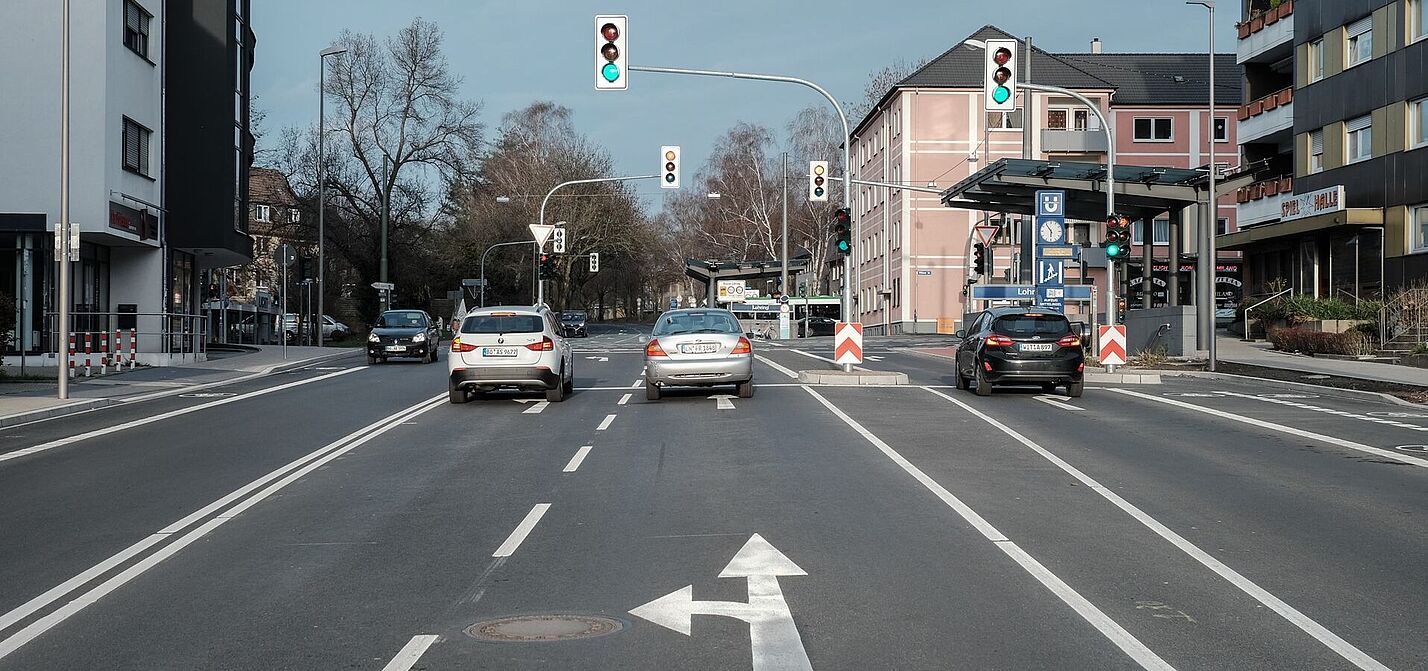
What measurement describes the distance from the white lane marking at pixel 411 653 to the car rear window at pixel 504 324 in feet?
49.0

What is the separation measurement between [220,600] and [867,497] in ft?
17.2

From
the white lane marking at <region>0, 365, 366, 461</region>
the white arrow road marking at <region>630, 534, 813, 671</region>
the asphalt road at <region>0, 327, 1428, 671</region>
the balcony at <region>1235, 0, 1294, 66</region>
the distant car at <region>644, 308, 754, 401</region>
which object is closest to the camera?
the white arrow road marking at <region>630, 534, 813, 671</region>

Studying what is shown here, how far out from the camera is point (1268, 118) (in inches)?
1907

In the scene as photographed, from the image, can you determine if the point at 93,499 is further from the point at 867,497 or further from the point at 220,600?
the point at 867,497

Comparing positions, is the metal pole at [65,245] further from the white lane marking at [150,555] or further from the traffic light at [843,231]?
the traffic light at [843,231]

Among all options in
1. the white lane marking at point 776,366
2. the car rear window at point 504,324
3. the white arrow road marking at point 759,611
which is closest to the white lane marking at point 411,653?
the white arrow road marking at point 759,611

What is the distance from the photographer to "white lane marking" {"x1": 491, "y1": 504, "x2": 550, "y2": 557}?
8516 millimetres

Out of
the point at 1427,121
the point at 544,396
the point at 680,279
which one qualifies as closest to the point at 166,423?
the point at 544,396

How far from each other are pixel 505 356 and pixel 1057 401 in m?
8.82

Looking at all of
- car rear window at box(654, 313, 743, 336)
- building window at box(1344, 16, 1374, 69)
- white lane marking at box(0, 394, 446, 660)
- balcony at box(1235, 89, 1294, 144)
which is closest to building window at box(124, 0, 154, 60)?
car rear window at box(654, 313, 743, 336)

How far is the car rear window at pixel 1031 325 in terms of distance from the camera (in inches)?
865

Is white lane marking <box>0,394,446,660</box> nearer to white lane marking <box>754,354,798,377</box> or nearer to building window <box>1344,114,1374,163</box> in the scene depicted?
white lane marking <box>754,354,798,377</box>

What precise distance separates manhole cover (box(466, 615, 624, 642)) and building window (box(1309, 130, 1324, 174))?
4320 centimetres

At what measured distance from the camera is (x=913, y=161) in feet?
247
